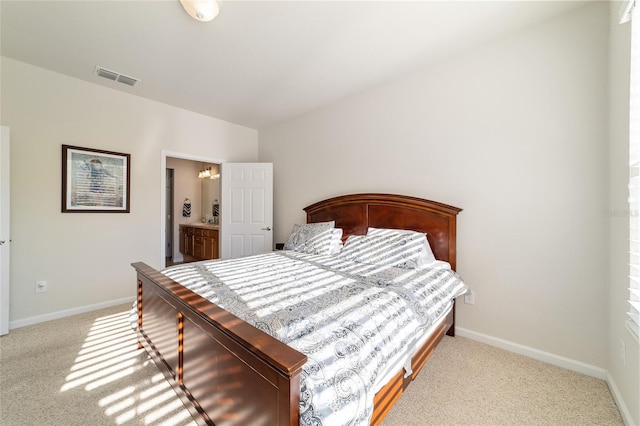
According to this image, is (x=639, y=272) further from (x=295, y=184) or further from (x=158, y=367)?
(x=295, y=184)

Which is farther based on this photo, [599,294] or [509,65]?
[509,65]

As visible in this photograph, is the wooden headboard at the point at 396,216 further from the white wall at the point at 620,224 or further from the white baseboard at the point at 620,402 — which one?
the white baseboard at the point at 620,402

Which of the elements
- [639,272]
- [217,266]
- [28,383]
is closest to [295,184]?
[217,266]

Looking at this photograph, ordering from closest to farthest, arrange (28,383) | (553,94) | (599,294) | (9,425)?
1. (9,425)
2. (28,383)
3. (599,294)
4. (553,94)

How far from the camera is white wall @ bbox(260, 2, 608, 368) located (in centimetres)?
197

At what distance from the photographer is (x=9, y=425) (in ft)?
4.79

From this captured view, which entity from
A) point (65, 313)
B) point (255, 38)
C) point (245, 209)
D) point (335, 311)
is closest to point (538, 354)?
point (335, 311)

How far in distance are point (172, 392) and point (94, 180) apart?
2772 mm

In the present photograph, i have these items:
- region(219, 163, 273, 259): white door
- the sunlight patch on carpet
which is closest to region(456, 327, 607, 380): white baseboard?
the sunlight patch on carpet

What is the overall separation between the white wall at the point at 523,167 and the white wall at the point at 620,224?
0.35 feet

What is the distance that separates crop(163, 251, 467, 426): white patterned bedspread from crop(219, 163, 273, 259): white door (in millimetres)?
1818

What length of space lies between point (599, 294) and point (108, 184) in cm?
499

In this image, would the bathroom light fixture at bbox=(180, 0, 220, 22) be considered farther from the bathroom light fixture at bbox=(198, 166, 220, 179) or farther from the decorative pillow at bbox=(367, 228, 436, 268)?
the bathroom light fixture at bbox=(198, 166, 220, 179)

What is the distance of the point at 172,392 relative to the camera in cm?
175
